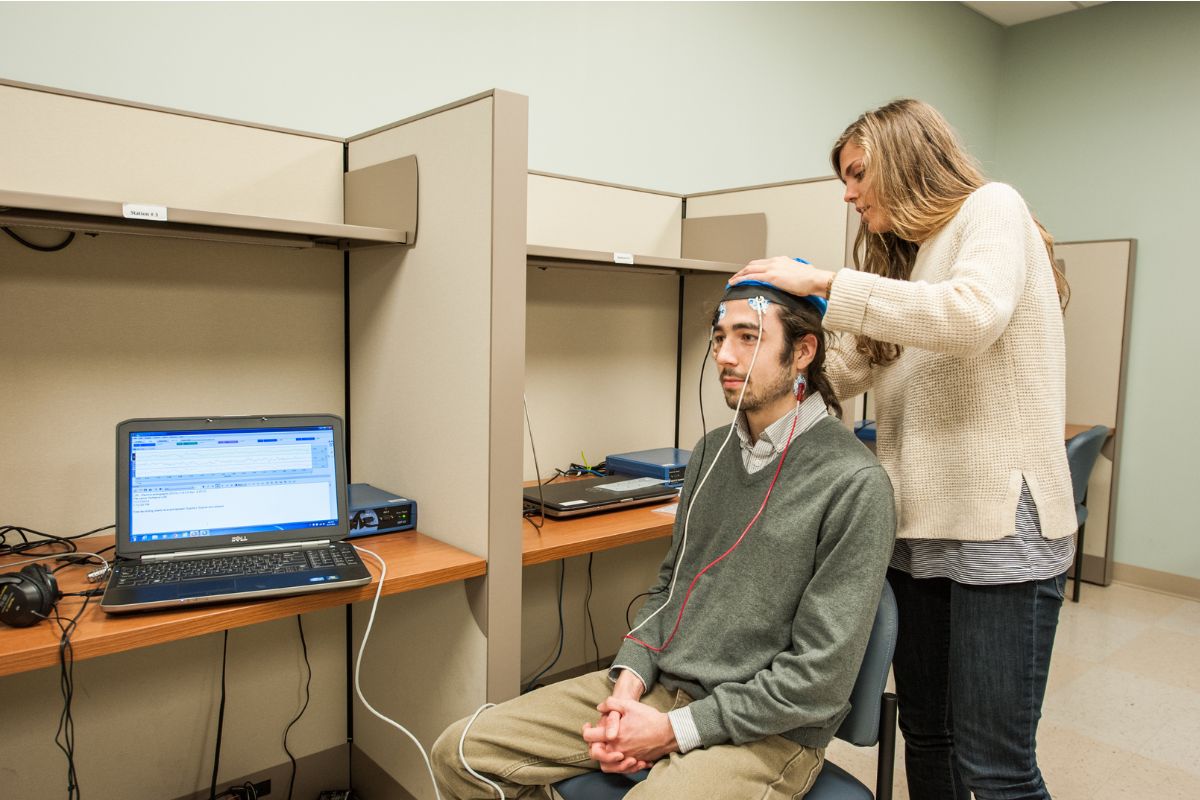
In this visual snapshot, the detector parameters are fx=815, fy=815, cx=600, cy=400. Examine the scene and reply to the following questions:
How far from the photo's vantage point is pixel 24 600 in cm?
116

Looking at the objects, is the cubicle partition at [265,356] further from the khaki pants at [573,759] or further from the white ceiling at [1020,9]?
the white ceiling at [1020,9]

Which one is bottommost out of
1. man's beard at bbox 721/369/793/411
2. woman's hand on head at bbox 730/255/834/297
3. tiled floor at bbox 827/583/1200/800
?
tiled floor at bbox 827/583/1200/800

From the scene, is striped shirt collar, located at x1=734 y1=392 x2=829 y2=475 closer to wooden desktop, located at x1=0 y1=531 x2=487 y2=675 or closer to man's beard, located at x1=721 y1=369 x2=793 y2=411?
man's beard, located at x1=721 y1=369 x2=793 y2=411

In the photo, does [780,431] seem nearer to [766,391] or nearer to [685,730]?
[766,391]

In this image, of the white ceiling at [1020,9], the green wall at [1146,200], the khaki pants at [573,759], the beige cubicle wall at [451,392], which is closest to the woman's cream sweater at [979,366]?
the khaki pants at [573,759]

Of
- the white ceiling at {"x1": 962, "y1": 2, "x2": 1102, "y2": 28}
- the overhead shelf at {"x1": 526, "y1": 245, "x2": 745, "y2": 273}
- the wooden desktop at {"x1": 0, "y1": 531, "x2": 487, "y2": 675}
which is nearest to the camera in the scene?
the wooden desktop at {"x1": 0, "y1": 531, "x2": 487, "y2": 675}

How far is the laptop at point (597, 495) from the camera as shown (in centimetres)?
192

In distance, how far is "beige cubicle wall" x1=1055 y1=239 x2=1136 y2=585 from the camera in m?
3.75

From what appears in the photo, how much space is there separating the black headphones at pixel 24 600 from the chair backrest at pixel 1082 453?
9.32ft

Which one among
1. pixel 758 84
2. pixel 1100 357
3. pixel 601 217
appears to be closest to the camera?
pixel 601 217

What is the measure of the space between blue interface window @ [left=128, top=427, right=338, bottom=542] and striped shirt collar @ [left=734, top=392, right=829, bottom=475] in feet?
2.57

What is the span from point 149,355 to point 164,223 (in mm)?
387

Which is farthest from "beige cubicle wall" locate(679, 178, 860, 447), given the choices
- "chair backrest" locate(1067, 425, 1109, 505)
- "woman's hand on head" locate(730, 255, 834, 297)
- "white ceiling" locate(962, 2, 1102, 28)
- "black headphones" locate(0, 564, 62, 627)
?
"white ceiling" locate(962, 2, 1102, 28)

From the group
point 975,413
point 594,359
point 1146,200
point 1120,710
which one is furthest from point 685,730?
point 1146,200
